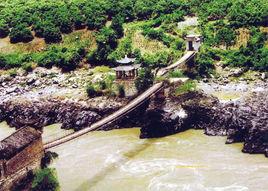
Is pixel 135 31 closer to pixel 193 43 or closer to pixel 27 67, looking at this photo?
pixel 193 43

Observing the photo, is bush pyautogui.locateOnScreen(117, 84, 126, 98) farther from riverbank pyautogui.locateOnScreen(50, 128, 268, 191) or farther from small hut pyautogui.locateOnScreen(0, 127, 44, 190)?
small hut pyautogui.locateOnScreen(0, 127, 44, 190)

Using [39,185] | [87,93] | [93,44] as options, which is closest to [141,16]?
[93,44]

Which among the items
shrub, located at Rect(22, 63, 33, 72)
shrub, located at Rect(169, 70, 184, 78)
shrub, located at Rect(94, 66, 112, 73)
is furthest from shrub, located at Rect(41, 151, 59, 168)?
shrub, located at Rect(22, 63, 33, 72)

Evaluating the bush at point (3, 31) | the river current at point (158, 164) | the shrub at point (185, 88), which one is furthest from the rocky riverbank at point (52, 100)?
the bush at point (3, 31)

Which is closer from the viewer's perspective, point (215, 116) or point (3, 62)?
point (215, 116)

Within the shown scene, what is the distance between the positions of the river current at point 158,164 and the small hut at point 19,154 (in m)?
3.30

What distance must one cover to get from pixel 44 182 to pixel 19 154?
2.21 m

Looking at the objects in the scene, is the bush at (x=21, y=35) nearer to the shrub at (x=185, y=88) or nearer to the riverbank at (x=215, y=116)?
the riverbank at (x=215, y=116)

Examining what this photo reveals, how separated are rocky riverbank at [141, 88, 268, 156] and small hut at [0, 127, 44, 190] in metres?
11.7

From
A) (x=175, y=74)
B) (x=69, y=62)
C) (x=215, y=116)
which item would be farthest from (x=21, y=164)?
(x=69, y=62)

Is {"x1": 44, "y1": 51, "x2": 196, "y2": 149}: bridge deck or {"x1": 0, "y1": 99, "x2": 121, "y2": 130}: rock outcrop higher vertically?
{"x1": 44, "y1": 51, "x2": 196, "y2": 149}: bridge deck

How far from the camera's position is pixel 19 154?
3400 centimetres

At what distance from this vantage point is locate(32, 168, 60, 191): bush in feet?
109

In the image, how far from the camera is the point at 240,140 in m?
42.7
